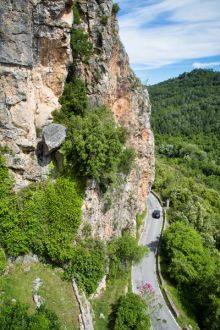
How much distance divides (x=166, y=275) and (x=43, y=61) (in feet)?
75.5

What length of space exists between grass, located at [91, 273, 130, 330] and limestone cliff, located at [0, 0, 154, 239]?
4114 mm

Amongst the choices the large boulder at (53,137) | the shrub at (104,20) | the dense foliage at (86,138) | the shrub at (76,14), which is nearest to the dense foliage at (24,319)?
the dense foliage at (86,138)

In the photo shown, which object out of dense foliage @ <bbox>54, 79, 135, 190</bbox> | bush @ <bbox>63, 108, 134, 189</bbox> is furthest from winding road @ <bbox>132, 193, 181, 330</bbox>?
bush @ <bbox>63, 108, 134, 189</bbox>

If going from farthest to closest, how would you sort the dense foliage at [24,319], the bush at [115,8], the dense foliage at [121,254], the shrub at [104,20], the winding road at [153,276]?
the bush at [115,8] → the dense foliage at [121,254] → the shrub at [104,20] → the winding road at [153,276] → the dense foliage at [24,319]

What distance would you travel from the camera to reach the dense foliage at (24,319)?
15953 millimetres

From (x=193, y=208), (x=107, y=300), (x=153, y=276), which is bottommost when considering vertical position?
(x=153, y=276)

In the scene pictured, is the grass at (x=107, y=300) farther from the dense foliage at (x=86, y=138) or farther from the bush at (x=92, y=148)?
the bush at (x=92, y=148)

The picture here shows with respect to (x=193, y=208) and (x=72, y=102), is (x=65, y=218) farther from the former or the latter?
(x=193, y=208)

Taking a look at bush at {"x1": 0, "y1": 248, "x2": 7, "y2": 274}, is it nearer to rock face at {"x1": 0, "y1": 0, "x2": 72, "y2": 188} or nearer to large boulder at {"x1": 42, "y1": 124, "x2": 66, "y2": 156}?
rock face at {"x1": 0, "y1": 0, "x2": 72, "y2": 188}

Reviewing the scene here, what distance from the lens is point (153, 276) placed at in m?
31.6

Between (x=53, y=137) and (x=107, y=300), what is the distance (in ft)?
42.5

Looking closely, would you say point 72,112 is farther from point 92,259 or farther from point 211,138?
point 211,138

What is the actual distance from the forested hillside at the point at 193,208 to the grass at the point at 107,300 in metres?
6.40

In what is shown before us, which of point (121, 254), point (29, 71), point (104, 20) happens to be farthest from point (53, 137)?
point (121, 254)
